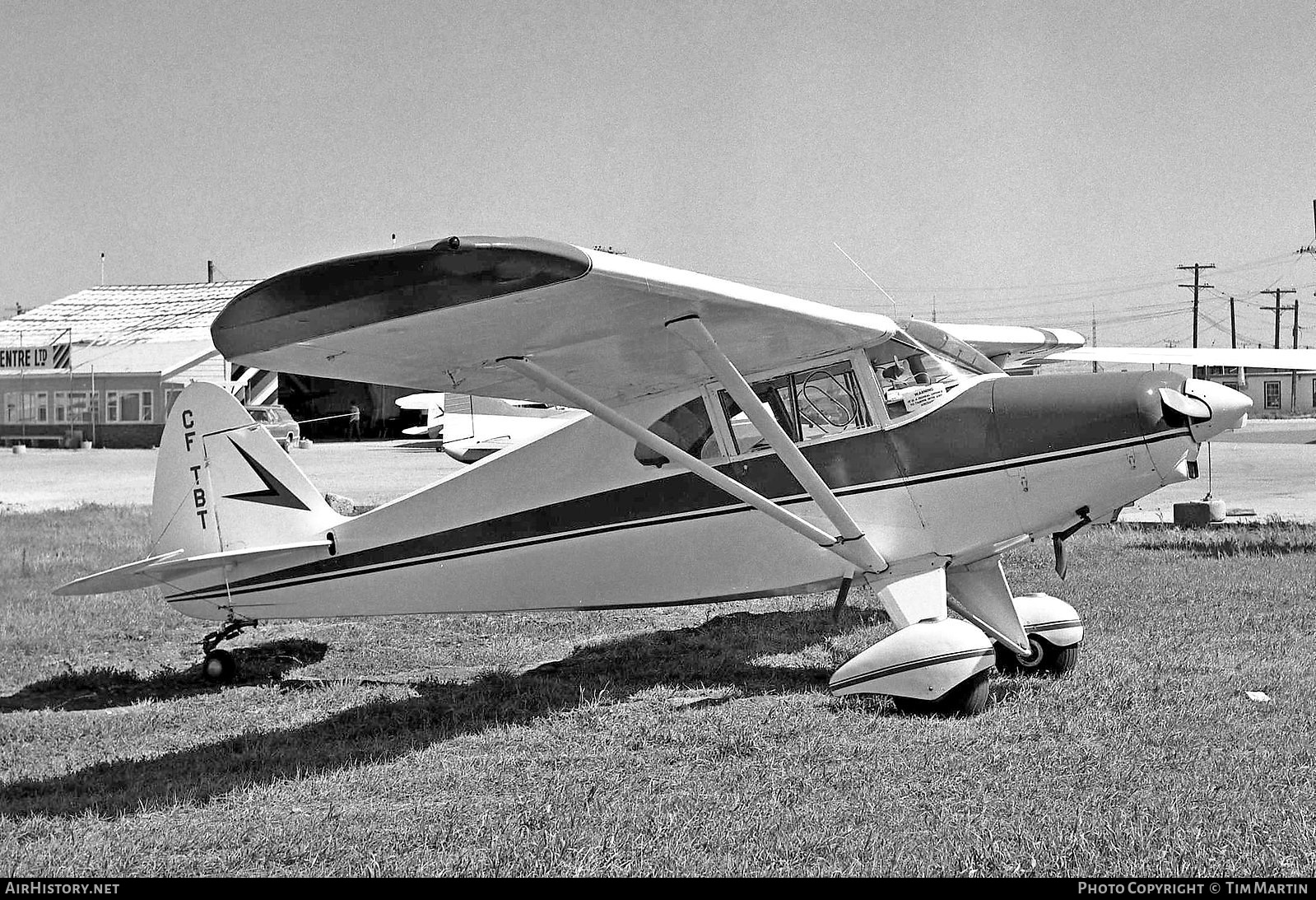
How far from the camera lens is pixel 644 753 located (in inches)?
215

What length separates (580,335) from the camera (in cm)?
578

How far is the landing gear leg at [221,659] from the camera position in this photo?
7602mm

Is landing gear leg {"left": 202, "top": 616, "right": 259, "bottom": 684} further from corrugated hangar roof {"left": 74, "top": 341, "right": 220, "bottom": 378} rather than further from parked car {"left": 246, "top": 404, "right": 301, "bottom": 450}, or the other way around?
corrugated hangar roof {"left": 74, "top": 341, "right": 220, "bottom": 378}

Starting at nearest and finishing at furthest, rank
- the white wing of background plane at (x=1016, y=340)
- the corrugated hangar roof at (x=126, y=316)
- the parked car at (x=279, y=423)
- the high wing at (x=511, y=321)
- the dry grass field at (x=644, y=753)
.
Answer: the dry grass field at (x=644, y=753) < the high wing at (x=511, y=321) < the white wing of background plane at (x=1016, y=340) < the parked car at (x=279, y=423) < the corrugated hangar roof at (x=126, y=316)

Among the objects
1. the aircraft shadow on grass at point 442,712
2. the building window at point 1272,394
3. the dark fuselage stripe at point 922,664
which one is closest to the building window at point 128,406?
the aircraft shadow on grass at point 442,712

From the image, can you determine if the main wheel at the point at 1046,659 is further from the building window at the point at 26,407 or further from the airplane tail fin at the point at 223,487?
the building window at the point at 26,407

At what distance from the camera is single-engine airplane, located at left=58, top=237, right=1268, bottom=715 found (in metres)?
5.78

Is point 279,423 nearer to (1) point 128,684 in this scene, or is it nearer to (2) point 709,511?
(1) point 128,684

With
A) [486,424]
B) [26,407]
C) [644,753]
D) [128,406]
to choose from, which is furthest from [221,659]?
[26,407]

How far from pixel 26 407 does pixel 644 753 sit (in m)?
52.6

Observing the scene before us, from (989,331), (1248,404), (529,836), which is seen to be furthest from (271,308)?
(989,331)

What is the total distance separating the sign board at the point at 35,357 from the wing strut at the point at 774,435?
5220 centimetres

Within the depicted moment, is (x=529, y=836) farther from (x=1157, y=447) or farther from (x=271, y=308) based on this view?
(x=1157, y=447)
